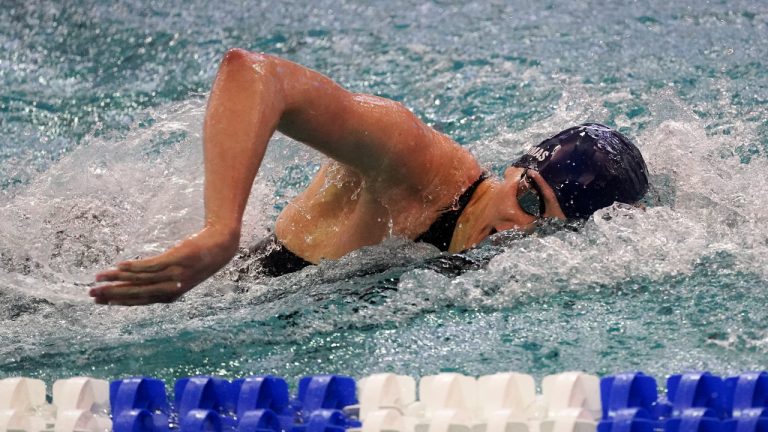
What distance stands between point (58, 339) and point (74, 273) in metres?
0.50

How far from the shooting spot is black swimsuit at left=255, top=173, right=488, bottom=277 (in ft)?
8.04

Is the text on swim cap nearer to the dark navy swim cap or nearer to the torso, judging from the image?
the dark navy swim cap

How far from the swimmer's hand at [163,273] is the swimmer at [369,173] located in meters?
0.04

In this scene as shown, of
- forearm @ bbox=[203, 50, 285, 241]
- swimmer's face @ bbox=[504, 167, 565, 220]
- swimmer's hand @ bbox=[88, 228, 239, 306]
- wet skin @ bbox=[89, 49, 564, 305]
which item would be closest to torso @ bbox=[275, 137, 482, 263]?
wet skin @ bbox=[89, 49, 564, 305]

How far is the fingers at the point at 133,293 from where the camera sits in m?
1.68

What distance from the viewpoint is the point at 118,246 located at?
2797 millimetres

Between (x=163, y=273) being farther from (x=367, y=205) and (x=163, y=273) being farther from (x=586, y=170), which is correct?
(x=586, y=170)

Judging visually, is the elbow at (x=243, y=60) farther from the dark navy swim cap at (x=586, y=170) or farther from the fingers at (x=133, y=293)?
the dark navy swim cap at (x=586, y=170)

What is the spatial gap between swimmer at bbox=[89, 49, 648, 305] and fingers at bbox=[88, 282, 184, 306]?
113 millimetres

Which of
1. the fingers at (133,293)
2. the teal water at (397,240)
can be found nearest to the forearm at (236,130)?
the fingers at (133,293)

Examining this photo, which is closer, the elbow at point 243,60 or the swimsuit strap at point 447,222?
the elbow at point 243,60

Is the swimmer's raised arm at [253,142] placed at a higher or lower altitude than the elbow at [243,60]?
lower

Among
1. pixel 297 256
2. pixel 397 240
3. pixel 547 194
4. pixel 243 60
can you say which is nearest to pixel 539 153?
pixel 547 194

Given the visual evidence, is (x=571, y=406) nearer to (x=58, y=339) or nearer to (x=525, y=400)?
(x=525, y=400)
